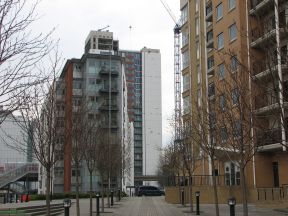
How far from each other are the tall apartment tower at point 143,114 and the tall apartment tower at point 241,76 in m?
104

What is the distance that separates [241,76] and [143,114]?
17084 centimetres

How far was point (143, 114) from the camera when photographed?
7461 inches

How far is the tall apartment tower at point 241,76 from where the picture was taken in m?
11.6

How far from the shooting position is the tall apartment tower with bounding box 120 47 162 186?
172 m

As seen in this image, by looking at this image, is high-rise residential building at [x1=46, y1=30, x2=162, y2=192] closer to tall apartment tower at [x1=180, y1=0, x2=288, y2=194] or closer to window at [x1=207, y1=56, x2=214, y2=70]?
tall apartment tower at [x1=180, y1=0, x2=288, y2=194]

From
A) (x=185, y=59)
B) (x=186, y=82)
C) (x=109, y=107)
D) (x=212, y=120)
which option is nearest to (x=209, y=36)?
(x=186, y=82)

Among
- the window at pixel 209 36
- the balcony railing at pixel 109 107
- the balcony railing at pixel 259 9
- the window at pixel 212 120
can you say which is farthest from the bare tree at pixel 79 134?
the balcony railing at pixel 109 107

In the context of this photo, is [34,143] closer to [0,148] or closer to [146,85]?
[0,148]

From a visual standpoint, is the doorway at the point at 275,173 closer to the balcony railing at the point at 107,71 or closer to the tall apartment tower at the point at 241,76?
the tall apartment tower at the point at 241,76

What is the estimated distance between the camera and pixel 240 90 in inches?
654

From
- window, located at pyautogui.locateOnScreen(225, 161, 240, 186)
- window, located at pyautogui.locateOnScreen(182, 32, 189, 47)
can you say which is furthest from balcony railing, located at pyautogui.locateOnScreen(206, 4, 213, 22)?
window, located at pyautogui.locateOnScreen(225, 161, 240, 186)

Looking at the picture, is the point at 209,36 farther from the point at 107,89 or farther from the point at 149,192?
the point at 107,89

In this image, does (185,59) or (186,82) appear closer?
(186,82)

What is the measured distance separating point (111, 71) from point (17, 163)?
25751mm
